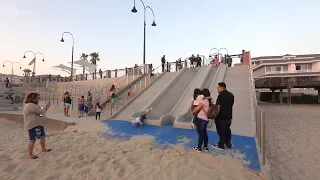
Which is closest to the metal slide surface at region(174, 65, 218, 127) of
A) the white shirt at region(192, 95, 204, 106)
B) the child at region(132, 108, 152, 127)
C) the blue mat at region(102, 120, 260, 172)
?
the blue mat at region(102, 120, 260, 172)

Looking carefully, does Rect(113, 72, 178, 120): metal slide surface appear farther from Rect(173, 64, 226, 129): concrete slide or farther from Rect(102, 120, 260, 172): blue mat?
Rect(173, 64, 226, 129): concrete slide

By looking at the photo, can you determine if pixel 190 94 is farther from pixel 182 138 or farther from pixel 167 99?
pixel 182 138

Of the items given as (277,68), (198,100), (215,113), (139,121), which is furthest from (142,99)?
(277,68)

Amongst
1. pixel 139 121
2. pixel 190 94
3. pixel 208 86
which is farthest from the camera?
pixel 208 86

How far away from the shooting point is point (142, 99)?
14.1 m

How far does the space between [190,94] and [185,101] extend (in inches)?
35.7

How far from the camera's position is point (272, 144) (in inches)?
313

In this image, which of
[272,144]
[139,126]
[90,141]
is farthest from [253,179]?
[139,126]

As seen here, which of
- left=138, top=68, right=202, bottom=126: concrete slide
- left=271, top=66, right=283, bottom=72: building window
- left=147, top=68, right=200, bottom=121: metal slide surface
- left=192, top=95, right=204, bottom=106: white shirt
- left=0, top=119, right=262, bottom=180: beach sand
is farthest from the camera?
left=271, top=66, right=283, bottom=72: building window

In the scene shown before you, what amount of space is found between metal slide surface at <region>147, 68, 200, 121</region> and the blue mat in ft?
4.29

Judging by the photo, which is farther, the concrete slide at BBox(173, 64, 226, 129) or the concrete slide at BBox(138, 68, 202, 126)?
the concrete slide at BBox(138, 68, 202, 126)

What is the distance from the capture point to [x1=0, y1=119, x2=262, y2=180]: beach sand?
4508 millimetres

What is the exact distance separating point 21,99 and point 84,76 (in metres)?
8.07

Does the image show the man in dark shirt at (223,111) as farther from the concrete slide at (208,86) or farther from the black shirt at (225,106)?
the concrete slide at (208,86)
